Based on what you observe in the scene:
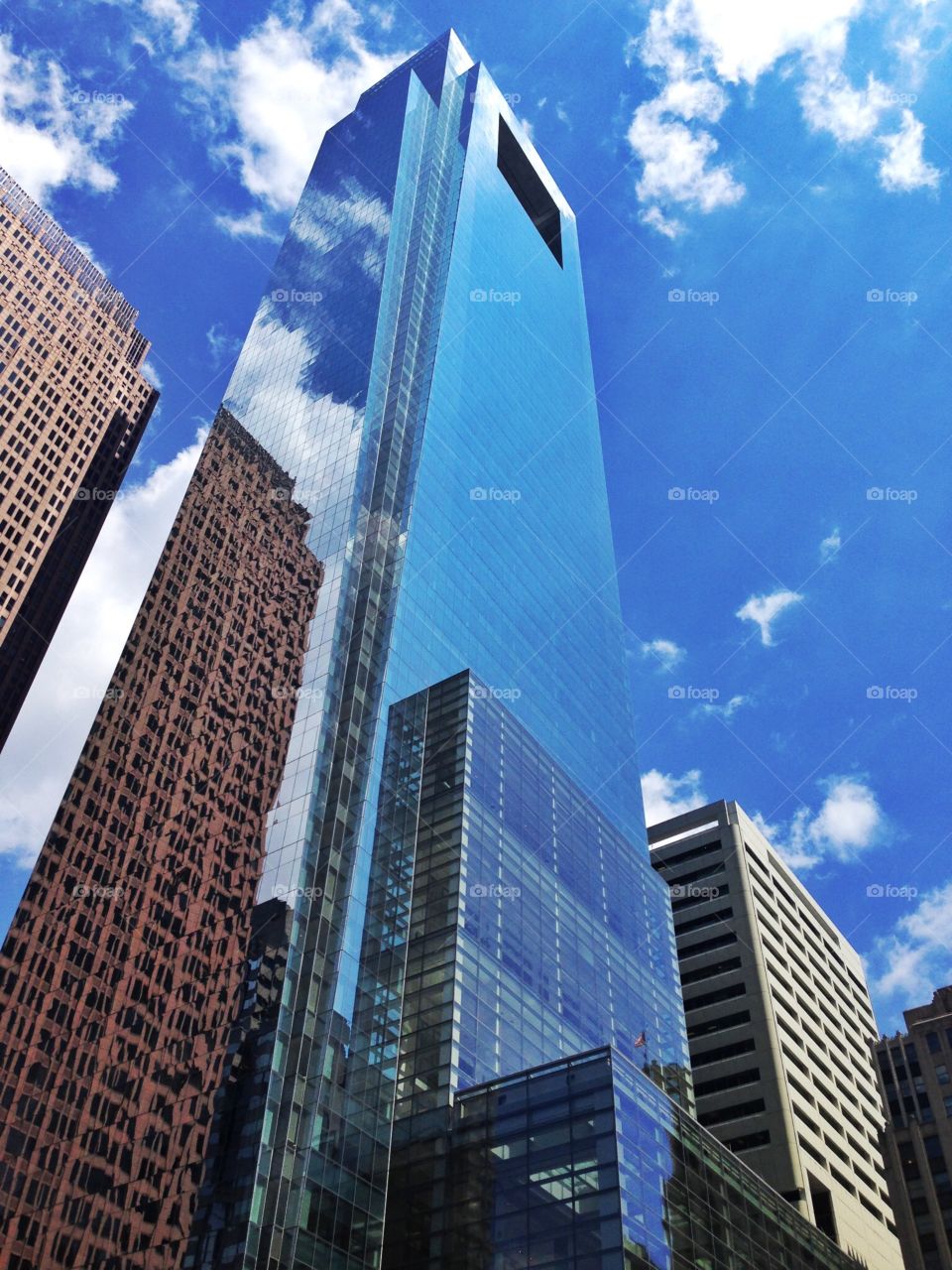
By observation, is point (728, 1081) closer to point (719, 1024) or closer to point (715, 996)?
point (719, 1024)

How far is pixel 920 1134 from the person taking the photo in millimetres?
105312

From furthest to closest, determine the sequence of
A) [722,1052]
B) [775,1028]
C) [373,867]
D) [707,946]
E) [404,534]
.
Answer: [707,946]
[722,1052]
[775,1028]
[404,534]
[373,867]

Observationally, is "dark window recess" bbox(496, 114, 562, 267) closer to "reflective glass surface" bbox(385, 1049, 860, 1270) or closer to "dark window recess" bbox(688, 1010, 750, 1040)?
"dark window recess" bbox(688, 1010, 750, 1040)

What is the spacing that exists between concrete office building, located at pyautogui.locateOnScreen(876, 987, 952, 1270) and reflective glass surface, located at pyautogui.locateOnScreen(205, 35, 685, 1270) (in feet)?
108

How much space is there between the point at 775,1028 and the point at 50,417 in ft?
354

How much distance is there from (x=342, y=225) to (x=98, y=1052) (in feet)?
300

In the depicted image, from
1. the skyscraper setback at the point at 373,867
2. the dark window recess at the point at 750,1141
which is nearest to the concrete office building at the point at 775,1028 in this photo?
the dark window recess at the point at 750,1141

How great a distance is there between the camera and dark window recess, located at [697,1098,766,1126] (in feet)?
293

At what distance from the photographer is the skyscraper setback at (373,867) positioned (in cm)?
5284

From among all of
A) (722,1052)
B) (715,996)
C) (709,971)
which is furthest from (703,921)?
(722,1052)

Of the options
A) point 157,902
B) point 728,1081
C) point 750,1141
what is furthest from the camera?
point 728,1081

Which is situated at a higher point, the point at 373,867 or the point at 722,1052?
the point at 722,1052

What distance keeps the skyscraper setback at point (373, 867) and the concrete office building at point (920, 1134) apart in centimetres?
3269

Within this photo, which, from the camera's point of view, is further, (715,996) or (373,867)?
(715,996)
